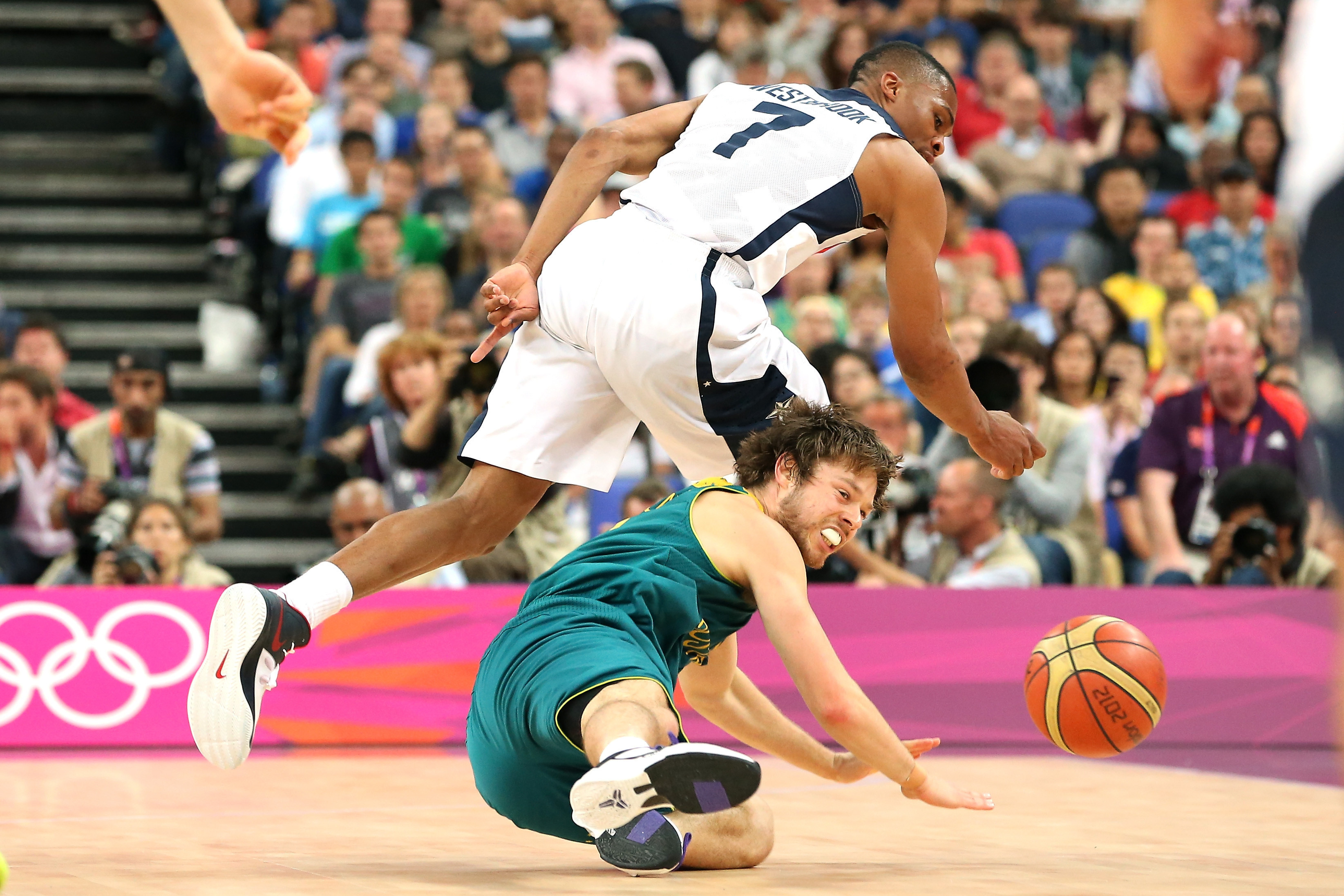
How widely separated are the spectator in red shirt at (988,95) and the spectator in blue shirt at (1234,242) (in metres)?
1.80

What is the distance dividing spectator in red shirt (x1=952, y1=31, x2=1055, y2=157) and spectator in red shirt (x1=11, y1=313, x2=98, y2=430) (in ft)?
20.8

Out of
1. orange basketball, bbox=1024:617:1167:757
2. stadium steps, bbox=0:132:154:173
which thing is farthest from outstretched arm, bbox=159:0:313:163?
stadium steps, bbox=0:132:154:173

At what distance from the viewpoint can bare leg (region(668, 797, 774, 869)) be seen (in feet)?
14.3

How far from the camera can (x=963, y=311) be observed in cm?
1020

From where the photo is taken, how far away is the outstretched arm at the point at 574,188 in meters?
4.67

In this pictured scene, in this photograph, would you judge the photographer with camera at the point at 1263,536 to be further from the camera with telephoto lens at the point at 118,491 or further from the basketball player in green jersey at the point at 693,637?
the camera with telephoto lens at the point at 118,491

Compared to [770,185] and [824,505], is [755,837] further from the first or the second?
[770,185]

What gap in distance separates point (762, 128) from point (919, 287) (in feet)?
2.04

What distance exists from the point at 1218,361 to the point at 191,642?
203 inches

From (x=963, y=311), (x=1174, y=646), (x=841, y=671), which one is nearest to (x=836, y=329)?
(x=963, y=311)

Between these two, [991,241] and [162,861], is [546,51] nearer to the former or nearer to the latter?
[991,241]

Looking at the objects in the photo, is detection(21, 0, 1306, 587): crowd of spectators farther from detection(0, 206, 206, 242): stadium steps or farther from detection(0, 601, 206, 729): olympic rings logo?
detection(0, 601, 206, 729): olympic rings logo

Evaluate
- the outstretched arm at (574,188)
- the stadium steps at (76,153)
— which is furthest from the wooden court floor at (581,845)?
the stadium steps at (76,153)

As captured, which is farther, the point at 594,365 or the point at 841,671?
the point at 594,365
